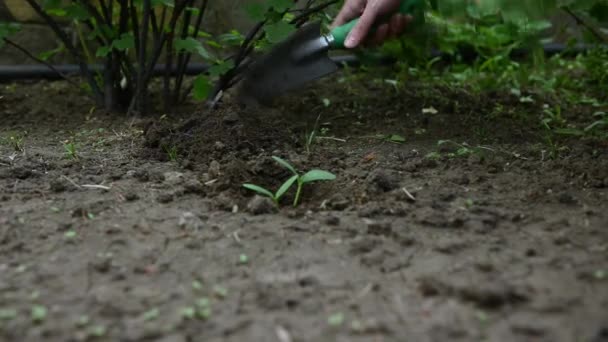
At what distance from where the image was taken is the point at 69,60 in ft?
11.3

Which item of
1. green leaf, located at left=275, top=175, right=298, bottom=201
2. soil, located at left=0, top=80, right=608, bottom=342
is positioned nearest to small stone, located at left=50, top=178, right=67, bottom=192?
soil, located at left=0, top=80, right=608, bottom=342

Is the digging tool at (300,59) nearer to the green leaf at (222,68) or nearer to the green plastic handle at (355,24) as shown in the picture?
the green plastic handle at (355,24)

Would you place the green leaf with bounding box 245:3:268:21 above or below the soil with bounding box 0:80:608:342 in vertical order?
above

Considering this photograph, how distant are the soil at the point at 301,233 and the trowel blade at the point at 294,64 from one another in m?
0.15

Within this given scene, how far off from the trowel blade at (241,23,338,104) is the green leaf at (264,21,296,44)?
7 cm

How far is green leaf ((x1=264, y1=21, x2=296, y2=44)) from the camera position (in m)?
2.20

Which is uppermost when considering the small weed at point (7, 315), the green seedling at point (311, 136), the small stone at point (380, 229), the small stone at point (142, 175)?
the small weed at point (7, 315)

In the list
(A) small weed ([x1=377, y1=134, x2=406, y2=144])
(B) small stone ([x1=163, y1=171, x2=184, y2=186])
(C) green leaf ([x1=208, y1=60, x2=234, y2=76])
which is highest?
(C) green leaf ([x1=208, y1=60, x2=234, y2=76])

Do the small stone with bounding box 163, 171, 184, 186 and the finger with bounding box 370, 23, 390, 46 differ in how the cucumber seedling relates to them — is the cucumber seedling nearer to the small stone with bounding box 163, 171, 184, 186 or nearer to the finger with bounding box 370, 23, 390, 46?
the small stone with bounding box 163, 171, 184, 186

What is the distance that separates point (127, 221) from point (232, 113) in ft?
2.58

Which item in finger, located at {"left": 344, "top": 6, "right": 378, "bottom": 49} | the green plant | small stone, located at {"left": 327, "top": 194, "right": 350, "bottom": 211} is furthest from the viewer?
the green plant

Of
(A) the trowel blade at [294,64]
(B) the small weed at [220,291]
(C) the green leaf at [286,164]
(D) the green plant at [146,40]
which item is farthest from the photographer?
(D) the green plant at [146,40]

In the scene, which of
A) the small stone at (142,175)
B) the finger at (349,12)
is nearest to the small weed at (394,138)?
the finger at (349,12)

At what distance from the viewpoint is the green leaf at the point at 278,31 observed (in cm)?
220
